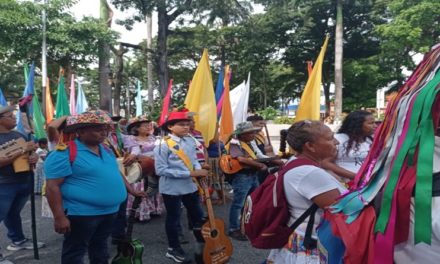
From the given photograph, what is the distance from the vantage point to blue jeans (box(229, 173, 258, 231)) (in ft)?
17.5

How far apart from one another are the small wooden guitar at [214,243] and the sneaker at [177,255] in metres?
0.39

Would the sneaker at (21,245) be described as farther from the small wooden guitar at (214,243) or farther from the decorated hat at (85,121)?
the decorated hat at (85,121)

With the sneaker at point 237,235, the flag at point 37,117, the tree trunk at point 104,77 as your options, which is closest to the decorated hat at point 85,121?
the sneaker at point 237,235

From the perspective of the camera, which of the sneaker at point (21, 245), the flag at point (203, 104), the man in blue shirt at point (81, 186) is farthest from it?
the flag at point (203, 104)

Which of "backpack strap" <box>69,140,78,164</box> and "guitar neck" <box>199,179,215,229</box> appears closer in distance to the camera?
"backpack strap" <box>69,140,78,164</box>

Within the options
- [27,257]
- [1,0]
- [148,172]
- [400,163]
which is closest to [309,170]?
[400,163]

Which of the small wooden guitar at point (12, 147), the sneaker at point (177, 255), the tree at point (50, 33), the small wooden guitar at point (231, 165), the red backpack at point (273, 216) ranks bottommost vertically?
the sneaker at point (177, 255)

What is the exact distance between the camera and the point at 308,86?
539 cm

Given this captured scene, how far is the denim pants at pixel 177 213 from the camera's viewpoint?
170 inches

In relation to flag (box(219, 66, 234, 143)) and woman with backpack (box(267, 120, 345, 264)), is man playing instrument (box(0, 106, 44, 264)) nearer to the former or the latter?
woman with backpack (box(267, 120, 345, 264))

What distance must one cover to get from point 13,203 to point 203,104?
110 inches

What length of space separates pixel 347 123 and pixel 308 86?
53.5 inches

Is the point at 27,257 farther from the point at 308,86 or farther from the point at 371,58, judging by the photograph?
Answer: the point at 371,58

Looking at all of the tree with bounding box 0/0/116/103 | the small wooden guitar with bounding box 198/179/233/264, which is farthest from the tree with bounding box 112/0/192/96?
the small wooden guitar with bounding box 198/179/233/264
